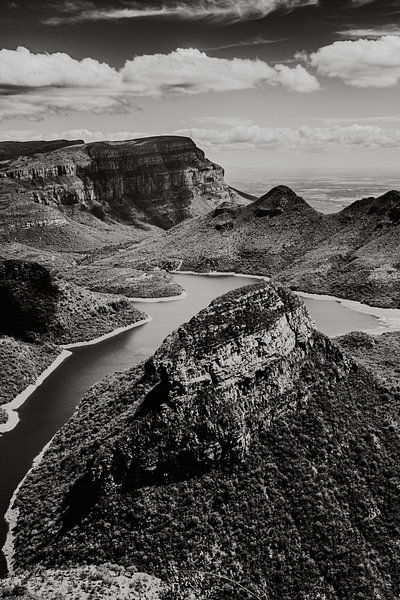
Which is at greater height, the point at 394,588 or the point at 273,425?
the point at 273,425

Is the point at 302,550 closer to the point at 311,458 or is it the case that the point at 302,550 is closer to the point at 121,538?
the point at 311,458

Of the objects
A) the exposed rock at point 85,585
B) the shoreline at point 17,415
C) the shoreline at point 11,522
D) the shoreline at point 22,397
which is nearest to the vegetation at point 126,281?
the shoreline at point 17,415

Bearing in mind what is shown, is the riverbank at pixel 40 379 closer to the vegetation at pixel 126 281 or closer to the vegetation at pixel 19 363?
the vegetation at pixel 19 363

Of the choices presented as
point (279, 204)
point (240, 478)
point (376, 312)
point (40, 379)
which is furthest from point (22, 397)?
point (279, 204)

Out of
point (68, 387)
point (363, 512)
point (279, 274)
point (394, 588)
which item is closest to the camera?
point (394, 588)

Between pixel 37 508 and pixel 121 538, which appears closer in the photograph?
pixel 121 538

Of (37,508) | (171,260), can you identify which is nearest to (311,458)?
(37,508)

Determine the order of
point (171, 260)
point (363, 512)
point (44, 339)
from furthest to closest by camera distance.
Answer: point (171, 260) < point (44, 339) < point (363, 512)
